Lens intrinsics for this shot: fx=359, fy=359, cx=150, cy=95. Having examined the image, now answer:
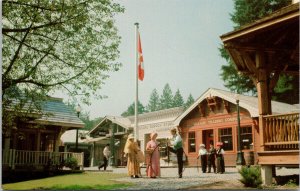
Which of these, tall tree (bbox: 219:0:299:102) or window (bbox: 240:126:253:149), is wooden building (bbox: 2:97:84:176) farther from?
tall tree (bbox: 219:0:299:102)

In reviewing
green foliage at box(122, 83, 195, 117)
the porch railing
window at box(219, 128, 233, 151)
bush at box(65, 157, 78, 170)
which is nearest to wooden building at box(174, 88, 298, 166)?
window at box(219, 128, 233, 151)

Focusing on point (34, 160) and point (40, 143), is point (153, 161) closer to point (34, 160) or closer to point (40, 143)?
point (34, 160)

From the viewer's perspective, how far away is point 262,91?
33.3ft

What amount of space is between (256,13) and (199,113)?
18.6 metres

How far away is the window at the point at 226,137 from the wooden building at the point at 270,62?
43.0 ft

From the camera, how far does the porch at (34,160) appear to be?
1961 centimetres

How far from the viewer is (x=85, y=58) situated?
45.0 feet

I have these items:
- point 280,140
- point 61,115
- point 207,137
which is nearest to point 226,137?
point 207,137

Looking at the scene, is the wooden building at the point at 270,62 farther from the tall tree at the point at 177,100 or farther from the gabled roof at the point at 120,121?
the tall tree at the point at 177,100

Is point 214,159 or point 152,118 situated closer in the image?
point 214,159

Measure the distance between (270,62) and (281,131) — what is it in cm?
208

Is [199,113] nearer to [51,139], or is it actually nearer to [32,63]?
[51,139]

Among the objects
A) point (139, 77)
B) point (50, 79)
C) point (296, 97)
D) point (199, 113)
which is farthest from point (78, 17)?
point (296, 97)

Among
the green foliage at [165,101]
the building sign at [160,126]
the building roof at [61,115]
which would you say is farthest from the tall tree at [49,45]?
the green foliage at [165,101]
